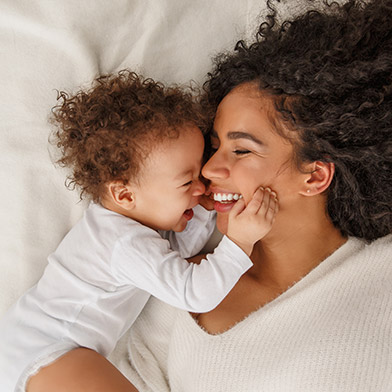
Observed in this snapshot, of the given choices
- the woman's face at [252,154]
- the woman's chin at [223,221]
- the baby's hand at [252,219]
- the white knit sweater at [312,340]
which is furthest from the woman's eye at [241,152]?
the white knit sweater at [312,340]

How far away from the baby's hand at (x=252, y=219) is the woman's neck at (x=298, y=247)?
0.57 feet

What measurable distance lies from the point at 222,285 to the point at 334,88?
0.74 m

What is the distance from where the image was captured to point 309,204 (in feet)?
5.56

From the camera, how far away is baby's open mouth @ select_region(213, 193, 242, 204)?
1.67 metres

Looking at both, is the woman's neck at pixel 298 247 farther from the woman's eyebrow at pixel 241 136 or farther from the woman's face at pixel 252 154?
the woman's eyebrow at pixel 241 136

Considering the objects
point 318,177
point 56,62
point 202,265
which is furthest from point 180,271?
point 56,62

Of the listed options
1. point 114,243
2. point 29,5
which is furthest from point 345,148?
point 29,5

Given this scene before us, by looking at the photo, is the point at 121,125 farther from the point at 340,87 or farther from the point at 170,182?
the point at 340,87

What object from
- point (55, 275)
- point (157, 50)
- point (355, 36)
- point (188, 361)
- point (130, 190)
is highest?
point (355, 36)

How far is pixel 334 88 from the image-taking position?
4.90 feet

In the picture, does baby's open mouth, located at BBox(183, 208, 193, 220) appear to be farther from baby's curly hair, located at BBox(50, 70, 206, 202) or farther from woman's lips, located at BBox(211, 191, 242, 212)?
baby's curly hair, located at BBox(50, 70, 206, 202)

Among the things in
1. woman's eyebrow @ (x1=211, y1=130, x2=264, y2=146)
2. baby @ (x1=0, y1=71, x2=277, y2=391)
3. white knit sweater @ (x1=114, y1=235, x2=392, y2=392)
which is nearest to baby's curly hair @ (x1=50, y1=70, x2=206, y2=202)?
baby @ (x1=0, y1=71, x2=277, y2=391)

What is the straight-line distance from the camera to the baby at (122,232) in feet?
5.11

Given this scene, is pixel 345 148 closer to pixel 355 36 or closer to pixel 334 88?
pixel 334 88
